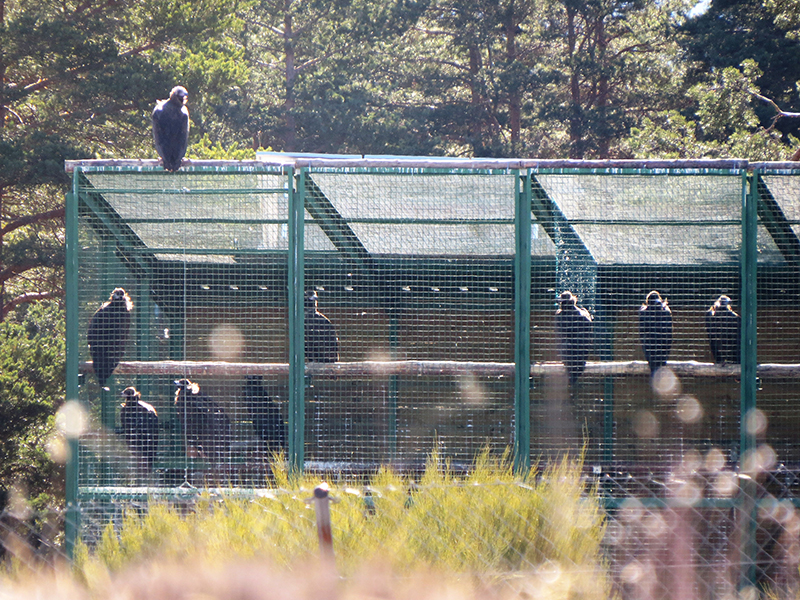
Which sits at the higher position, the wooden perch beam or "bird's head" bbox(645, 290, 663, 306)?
"bird's head" bbox(645, 290, 663, 306)

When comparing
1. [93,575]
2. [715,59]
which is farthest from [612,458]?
[715,59]

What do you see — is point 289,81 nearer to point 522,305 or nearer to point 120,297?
point 120,297

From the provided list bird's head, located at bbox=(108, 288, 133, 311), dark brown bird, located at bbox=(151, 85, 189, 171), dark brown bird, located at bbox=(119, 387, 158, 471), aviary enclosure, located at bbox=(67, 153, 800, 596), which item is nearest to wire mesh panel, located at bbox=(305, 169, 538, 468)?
aviary enclosure, located at bbox=(67, 153, 800, 596)

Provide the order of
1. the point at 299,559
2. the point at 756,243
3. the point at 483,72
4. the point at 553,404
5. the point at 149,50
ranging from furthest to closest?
1. the point at 483,72
2. the point at 149,50
3. the point at 553,404
4. the point at 756,243
5. the point at 299,559

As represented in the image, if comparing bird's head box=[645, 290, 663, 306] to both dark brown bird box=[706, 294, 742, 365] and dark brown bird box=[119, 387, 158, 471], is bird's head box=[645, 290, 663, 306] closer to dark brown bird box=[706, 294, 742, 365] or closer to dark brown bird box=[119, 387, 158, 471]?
dark brown bird box=[706, 294, 742, 365]

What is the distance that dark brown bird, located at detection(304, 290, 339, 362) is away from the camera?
5.59m

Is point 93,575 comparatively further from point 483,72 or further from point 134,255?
point 483,72

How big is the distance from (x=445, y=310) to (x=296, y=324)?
4.29 feet

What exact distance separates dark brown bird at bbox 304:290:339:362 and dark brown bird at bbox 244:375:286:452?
1.49 ft

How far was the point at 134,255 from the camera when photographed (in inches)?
213

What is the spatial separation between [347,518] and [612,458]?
2748 mm

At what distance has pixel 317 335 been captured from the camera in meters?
5.67

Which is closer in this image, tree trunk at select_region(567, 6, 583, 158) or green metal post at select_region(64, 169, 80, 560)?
green metal post at select_region(64, 169, 80, 560)

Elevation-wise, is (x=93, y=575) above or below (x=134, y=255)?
below
